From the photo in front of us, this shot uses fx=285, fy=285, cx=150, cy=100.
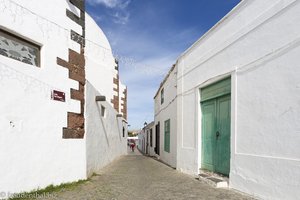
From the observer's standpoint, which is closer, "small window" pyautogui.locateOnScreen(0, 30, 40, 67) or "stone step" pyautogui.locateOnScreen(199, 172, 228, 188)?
"small window" pyautogui.locateOnScreen(0, 30, 40, 67)

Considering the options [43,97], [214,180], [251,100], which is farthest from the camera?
[214,180]

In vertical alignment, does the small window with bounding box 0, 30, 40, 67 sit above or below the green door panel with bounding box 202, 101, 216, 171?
above

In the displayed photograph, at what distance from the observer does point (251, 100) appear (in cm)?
554

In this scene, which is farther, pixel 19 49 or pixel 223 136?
pixel 223 136

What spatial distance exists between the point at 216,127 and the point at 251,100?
1.79 m

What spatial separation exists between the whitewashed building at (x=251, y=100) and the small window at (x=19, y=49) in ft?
13.6

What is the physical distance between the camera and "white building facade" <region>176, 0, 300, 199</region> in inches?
178

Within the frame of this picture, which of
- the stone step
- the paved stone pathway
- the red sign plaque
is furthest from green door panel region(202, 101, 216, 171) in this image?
the red sign plaque

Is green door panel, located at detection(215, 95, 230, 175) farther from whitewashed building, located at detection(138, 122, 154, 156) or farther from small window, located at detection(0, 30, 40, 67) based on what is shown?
whitewashed building, located at detection(138, 122, 154, 156)

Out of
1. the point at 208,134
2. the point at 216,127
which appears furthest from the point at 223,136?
the point at 208,134

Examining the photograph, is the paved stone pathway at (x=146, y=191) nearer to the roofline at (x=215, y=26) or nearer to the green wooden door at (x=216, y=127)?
the green wooden door at (x=216, y=127)

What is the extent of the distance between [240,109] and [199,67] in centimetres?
263

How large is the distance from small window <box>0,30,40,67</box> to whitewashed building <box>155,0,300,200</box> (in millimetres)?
4149

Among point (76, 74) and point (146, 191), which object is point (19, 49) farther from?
point (146, 191)
